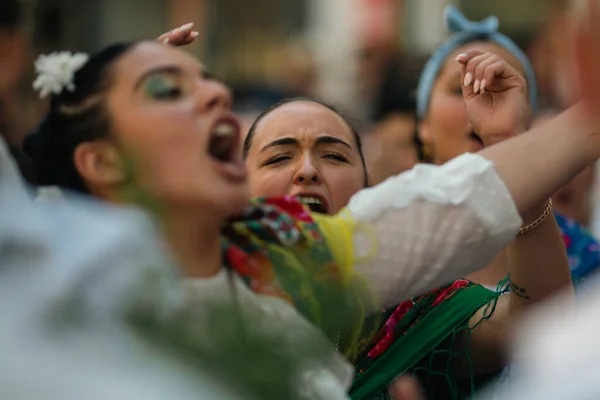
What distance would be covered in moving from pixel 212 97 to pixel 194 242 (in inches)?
8.4

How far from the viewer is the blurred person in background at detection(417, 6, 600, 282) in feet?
9.24

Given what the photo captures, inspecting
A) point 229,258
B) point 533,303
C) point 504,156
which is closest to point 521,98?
point 504,156

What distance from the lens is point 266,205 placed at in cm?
169

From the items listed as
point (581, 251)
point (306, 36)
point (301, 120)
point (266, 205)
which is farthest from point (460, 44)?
point (306, 36)

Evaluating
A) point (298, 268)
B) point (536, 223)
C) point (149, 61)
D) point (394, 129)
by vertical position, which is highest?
point (149, 61)

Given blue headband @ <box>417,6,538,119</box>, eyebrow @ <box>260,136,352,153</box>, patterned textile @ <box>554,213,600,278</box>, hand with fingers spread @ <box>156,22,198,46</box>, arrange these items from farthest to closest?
patterned textile @ <box>554,213,600,278</box> → blue headband @ <box>417,6,538,119</box> → eyebrow @ <box>260,136,352,153</box> → hand with fingers spread @ <box>156,22,198,46</box>

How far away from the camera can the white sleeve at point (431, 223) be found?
1.60 m

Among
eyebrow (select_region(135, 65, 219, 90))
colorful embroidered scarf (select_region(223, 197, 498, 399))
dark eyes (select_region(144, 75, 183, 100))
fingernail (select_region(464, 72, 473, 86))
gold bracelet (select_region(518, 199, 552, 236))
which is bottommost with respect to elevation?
gold bracelet (select_region(518, 199, 552, 236))

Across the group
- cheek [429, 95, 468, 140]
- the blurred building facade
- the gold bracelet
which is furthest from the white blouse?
the blurred building facade

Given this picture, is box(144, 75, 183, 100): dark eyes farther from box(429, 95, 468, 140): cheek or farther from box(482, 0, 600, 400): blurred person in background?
box(429, 95, 468, 140): cheek

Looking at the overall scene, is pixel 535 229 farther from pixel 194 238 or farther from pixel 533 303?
pixel 194 238

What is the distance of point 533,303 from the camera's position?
2.03 m

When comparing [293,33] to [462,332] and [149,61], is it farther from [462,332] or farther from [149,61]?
[149,61]

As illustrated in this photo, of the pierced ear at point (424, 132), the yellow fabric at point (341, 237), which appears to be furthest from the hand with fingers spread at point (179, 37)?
the pierced ear at point (424, 132)
